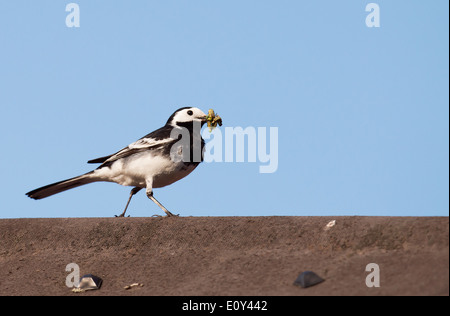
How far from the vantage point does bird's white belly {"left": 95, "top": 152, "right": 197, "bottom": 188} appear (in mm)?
7836

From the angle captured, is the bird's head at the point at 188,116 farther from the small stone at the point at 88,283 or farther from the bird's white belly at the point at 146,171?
the small stone at the point at 88,283

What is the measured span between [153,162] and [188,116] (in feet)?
3.27

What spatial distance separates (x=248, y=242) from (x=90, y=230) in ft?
6.08

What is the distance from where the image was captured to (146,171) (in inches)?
310

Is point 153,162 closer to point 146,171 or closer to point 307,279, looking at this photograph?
point 146,171

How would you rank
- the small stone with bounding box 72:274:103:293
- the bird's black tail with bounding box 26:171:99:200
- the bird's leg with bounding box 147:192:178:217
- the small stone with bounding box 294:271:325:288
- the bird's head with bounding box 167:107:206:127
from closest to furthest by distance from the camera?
1. the small stone with bounding box 294:271:325:288
2. the small stone with bounding box 72:274:103:293
3. the bird's leg with bounding box 147:192:178:217
4. the bird's black tail with bounding box 26:171:99:200
5. the bird's head with bounding box 167:107:206:127

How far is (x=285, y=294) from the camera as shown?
509 cm

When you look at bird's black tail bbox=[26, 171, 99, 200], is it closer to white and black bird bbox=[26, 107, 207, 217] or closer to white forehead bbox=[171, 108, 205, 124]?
white and black bird bbox=[26, 107, 207, 217]

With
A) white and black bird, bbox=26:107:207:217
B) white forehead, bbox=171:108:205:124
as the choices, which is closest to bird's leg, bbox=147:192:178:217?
white and black bird, bbox=26:107:207:217

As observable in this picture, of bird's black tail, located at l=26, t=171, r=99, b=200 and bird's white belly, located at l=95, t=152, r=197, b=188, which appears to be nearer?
bird's white belly, located at l=95, t=152, r=197, b=188

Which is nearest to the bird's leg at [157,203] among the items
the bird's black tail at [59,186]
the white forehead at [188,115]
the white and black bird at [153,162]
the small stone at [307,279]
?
the white and black bird at [153,162]
